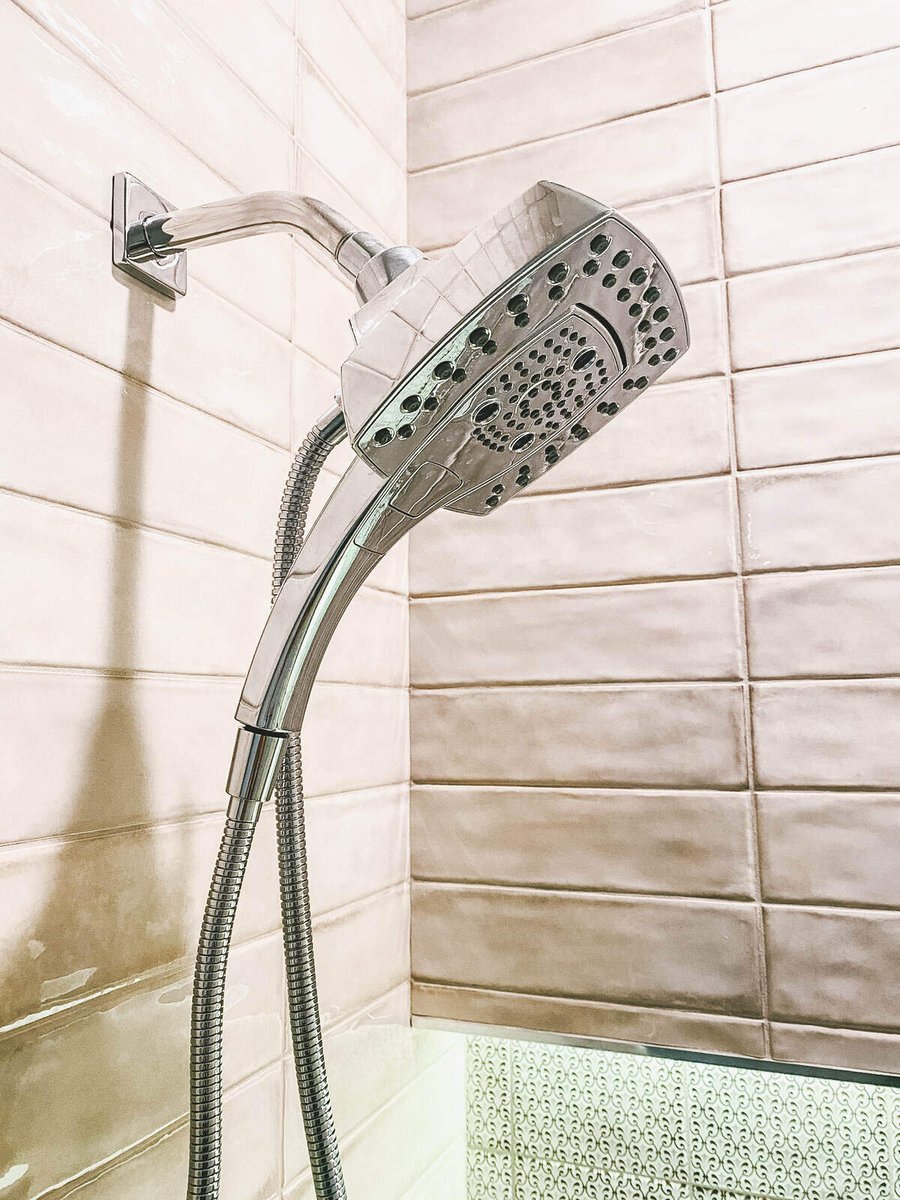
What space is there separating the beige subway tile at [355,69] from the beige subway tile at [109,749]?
0.61 metres

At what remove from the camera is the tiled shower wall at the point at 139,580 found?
483 millimetres

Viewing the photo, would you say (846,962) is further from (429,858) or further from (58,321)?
(58,321)

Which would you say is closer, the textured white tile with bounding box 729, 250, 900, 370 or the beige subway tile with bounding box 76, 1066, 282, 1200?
the beige subway tile with bounding box 76, 1066, 282, 1200

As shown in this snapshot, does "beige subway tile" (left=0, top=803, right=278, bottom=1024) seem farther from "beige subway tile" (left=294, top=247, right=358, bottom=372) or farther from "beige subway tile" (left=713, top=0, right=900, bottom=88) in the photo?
"beige subway tile" (left=713, top=0, right=900, bottom=88)

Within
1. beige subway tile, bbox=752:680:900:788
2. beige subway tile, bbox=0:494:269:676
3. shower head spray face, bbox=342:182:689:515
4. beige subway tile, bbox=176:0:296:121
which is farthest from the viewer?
beige subway tile, bbox=752:680:900:788

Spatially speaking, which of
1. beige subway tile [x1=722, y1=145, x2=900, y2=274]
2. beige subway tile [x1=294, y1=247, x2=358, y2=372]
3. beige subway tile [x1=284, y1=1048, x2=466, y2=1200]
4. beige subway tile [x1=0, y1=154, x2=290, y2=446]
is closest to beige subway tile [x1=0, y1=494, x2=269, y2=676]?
beige subway tile [x1=0, y1=154, x2=290, y2=446]

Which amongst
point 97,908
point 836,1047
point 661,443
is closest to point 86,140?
point 97,908

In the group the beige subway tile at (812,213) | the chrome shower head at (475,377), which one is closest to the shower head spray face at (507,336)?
the chrome shower head at (475,377)

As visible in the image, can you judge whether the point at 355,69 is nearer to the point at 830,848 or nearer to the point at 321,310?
the point at 321,310

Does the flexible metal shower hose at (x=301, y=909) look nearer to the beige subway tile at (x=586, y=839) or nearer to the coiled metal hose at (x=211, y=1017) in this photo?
the coiled metal hose at (x=211, y=1017)

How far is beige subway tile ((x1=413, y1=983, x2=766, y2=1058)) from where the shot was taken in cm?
80

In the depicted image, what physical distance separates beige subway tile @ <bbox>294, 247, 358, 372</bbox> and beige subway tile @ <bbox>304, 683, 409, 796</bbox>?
27 centimetres

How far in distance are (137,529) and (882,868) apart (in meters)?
0.66

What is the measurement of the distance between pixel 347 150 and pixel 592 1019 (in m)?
0.87
